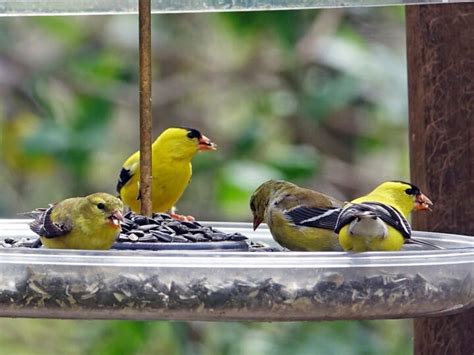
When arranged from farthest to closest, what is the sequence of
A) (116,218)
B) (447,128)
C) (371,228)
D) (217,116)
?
(217,116) < (447,128) < (116,218) < (371,228)

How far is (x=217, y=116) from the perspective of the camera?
697 centimetres

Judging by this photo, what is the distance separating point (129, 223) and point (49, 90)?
3324 millimetres

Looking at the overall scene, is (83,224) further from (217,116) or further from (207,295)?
(217,116)

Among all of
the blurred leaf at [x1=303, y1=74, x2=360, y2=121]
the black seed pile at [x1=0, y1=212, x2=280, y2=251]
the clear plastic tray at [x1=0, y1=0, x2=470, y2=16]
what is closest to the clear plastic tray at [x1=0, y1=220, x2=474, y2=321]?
the black seed pile at [x1=0, y1=212, x2=280, y2=251]

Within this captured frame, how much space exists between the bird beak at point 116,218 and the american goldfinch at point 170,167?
2.85 ft

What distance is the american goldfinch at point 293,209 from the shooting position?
3.13 meters

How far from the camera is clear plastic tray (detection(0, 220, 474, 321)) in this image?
2.52 meters

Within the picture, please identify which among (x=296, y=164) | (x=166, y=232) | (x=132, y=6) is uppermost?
(x=132, y=6)

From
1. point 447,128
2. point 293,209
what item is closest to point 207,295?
point 293,209

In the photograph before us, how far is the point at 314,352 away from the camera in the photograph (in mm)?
5176

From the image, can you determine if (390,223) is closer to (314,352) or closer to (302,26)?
(314,352)

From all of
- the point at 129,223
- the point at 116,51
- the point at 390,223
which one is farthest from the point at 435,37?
the point at 116,51

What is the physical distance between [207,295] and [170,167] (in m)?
1.43

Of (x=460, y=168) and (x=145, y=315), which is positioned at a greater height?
(x=460, y=168)
